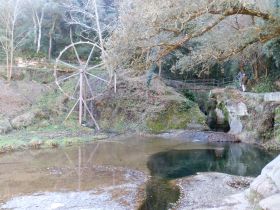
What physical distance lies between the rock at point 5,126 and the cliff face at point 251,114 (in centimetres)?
952

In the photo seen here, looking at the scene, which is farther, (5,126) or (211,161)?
(5,126)

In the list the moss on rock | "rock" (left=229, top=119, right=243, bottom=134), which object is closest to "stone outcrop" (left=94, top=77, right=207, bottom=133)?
the moss on rock

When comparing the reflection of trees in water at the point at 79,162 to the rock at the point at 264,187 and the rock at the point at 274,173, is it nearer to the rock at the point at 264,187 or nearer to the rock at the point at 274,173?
the rock at the point at 264,187

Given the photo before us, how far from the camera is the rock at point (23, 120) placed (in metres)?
15.6

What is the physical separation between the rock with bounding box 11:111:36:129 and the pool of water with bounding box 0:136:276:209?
385 cm

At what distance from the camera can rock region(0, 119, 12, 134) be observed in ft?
47.9

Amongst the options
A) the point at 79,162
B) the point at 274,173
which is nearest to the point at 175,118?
the point at 79,162

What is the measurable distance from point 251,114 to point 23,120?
10035 millimetres

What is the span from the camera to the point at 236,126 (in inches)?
593

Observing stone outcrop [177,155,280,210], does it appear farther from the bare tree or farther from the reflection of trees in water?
the bare tree

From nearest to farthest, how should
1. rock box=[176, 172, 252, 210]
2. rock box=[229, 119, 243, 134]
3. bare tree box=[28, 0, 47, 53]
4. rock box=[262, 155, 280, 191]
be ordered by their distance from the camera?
1. rock box=[262, 155, 280, 191]
2. rock box=[176, 172, 252, 210]
3. rock box=[229, 119, 243, 134]
4. bare tree box=[28, 0, 47, 53]

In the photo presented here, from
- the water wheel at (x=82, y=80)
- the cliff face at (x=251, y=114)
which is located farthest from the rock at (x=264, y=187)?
the water wheel at (x=82, y=80)

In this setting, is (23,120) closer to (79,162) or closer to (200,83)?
(79,162)

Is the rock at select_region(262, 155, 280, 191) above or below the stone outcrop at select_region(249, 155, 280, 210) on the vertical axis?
above
